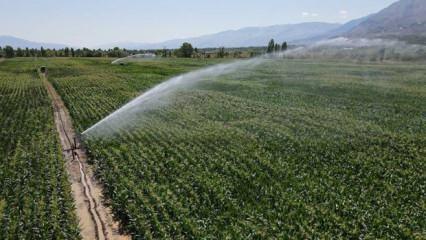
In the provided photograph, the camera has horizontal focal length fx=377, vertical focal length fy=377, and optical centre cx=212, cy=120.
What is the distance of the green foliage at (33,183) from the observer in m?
14.7

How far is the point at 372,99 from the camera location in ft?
148

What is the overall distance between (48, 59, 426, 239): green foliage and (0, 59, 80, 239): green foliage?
7.03 feet

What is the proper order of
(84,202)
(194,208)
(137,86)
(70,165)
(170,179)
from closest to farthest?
(194,208) < (84,202) < (170,179) < (70,165) < (137,86)

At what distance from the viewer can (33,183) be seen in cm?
1884

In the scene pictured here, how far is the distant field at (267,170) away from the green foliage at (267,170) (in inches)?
2.5

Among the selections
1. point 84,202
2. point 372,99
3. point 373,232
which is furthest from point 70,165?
point 372,99

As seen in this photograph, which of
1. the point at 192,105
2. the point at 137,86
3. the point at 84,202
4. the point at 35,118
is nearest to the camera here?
the point at 84,202

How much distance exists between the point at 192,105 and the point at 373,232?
28649 mm

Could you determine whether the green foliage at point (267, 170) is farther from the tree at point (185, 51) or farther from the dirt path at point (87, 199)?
the tree at point (185, 51)

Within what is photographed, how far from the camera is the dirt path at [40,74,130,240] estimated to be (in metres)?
14.9

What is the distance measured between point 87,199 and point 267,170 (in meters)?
9.36

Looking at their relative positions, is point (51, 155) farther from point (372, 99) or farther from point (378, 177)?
point (372, 99)

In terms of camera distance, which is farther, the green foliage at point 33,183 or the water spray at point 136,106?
the water spray at point 136,106

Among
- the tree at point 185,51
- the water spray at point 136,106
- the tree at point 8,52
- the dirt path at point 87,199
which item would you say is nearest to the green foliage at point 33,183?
the dirt path at point 87,199
